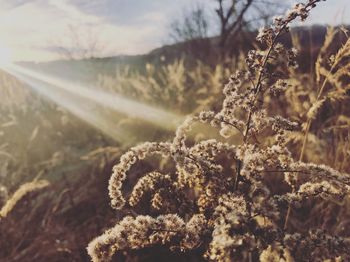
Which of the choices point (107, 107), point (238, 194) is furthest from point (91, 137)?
point (238, 194)

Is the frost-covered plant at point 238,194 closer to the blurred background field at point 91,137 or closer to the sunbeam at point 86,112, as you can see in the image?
the blurred background field at point 91,137

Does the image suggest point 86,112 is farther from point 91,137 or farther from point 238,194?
point 238,194

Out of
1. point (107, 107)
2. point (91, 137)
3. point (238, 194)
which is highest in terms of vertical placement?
point (238, 194)

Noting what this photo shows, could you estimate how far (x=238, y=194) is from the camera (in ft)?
6.32

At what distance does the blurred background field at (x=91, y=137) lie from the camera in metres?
4.30

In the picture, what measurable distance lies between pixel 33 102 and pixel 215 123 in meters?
13.3

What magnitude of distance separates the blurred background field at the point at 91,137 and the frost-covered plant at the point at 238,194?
89 cm

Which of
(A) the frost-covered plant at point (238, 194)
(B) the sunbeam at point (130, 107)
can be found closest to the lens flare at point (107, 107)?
(B) the sunbeam at point (130, 107)

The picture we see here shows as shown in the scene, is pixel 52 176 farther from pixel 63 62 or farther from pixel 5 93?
pixel 63 62

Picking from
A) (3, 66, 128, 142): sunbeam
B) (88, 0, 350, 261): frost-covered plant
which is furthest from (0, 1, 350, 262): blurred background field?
(88, 0, 350, 261): frost-covered plant

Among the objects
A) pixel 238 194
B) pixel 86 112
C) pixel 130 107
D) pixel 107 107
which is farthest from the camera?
pixel 86 112

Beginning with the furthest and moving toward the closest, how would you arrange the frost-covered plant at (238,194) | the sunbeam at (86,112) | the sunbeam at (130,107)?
the sunbeam at (86,112), the sunbeam at (130,107), the frost-covered plant at (238,194)

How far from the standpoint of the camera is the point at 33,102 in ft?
48.2

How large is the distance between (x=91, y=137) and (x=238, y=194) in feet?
28.5
